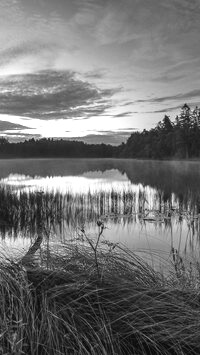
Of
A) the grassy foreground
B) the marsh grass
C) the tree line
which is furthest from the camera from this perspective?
the tree line

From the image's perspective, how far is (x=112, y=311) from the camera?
9.75 feet

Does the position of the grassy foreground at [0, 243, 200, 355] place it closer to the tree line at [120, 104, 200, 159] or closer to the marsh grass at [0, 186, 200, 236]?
the marsh grass at [0, 186, 200, 236]

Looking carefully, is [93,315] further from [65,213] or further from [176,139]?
[176,139]

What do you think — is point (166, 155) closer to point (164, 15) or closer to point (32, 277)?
point (164, 15)

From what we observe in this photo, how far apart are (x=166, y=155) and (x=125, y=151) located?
32.8m

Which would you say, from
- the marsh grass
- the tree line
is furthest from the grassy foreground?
the tree line

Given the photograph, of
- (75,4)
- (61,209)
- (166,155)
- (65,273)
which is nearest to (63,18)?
(75,4)

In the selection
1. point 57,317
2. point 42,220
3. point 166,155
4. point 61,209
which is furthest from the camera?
point 166,155

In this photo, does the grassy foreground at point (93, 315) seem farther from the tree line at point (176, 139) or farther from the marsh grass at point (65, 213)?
the tree line at point (176, 139)

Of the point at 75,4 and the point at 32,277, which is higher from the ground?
the point at 75,4

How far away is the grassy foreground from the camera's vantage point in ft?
8.44

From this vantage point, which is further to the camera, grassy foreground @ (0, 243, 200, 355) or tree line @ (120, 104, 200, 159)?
tree line @ (120, 104, 200, 159)

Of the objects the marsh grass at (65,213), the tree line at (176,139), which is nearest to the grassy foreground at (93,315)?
the marsh grass at (65,213)

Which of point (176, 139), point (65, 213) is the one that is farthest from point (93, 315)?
point (176, 139)
